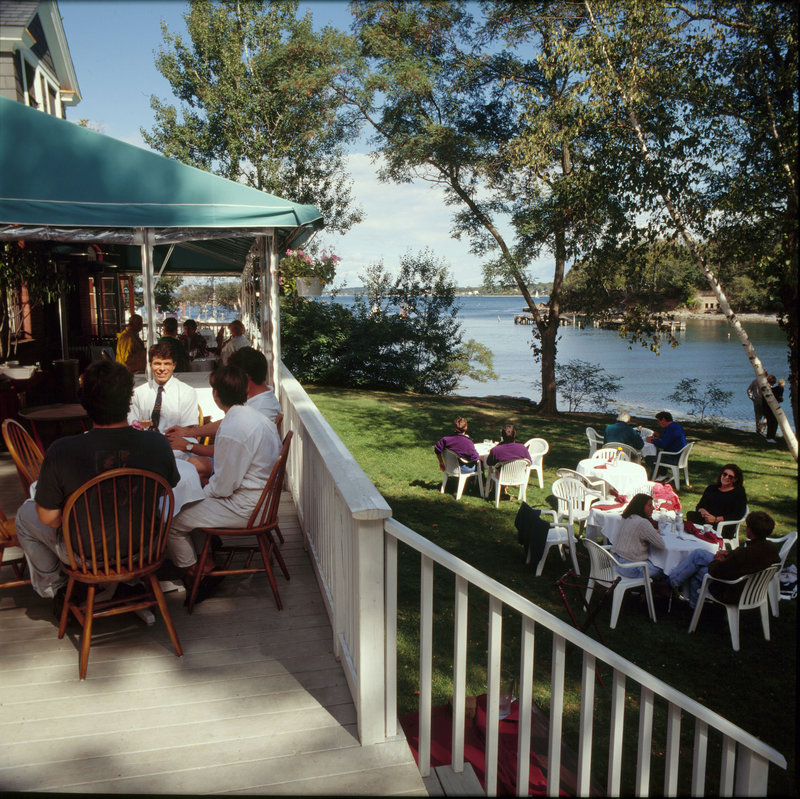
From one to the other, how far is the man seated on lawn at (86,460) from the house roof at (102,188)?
2.39m

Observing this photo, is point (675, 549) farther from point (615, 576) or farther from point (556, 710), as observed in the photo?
point (556, 710)

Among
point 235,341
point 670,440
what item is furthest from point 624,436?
point 235,341


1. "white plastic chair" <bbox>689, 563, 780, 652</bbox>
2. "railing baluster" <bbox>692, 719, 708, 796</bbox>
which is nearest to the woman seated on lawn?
"white plastic chair" <bbox>689, 563, 780, 652</bbox>

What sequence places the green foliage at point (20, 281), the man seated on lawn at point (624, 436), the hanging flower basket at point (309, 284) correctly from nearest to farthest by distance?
the green foliage at point (20, 281) < the man seated on lawn at point (624, 436) < the hanging flower basket at point (309, 284)

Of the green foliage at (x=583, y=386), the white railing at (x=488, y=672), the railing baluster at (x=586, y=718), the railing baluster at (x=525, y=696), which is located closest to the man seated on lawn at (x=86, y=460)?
the white railing at (x=488, y=672)

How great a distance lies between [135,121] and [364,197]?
26.6ft

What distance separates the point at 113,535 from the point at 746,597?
5.42m

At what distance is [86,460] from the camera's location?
3.02 meters

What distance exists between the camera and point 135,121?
22391 mm

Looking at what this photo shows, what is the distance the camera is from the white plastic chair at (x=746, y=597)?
5902mm

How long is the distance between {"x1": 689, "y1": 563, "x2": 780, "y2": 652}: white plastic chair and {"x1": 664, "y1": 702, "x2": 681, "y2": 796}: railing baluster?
3777 millimetres

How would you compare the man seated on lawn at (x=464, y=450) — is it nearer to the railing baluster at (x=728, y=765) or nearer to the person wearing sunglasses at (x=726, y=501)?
the person wearing sunglasses at (x=726, y=501)

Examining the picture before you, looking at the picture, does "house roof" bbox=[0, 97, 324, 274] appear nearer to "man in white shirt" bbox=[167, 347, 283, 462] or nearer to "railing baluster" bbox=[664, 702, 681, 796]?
"man in white shirt" bbox=[167, 347, 283, 462]

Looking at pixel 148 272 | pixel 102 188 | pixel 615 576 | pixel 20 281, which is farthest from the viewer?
pixel 20 281
